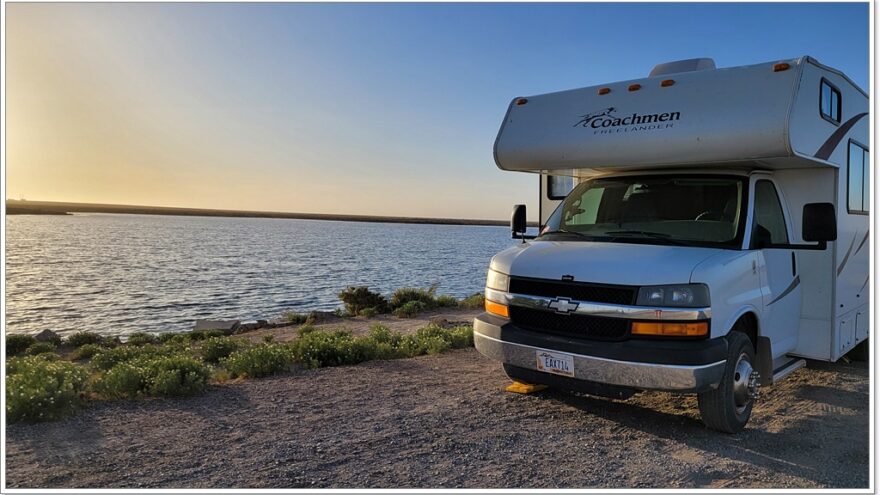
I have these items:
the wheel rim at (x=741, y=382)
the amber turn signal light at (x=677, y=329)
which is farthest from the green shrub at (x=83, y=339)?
the wheel rim at (x=741, y=382)

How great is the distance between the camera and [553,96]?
280 inches

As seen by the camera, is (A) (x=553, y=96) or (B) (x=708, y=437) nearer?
(B) (x=708, y=437)

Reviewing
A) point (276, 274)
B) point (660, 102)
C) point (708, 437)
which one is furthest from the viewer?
point (276, 274)

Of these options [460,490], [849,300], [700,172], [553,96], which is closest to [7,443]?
[460,490]

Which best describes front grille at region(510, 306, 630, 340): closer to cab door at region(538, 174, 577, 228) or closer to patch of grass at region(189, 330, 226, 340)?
cab door at region(538, 174, 577, 228)

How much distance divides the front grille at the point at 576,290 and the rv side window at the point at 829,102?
2.99 meters

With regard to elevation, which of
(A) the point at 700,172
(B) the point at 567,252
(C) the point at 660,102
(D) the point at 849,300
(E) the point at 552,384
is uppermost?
(C) the point at 660,102

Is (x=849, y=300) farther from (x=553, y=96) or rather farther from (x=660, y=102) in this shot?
(x=553, y=96)

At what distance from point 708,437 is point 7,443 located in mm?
5852

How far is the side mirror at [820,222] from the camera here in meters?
5.54

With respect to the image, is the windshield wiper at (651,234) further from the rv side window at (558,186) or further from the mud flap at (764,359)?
the rv side window at (558,186)

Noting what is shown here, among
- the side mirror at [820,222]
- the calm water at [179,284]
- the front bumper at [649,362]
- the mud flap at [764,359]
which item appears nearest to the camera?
the front bumper at [649,362]

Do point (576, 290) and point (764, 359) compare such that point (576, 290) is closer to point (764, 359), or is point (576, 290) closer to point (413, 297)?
point (764, 359)

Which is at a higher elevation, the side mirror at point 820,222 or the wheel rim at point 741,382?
the side mirror at point 820,222
